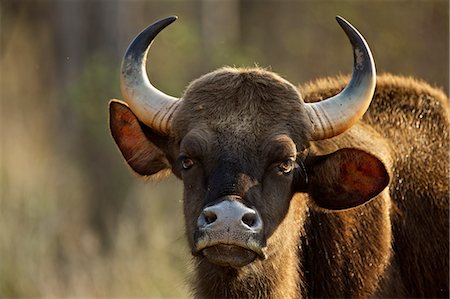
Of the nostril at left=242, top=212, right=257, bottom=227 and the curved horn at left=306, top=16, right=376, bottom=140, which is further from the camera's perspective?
the curved horn at left=306, top=16, right=376, bottom=140

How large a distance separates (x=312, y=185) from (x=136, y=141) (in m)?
1.25

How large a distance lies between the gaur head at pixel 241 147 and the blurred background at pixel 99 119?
81 cm

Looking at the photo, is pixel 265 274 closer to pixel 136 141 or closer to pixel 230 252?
pixel 230 252

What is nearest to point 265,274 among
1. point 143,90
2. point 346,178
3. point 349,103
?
point 346,178

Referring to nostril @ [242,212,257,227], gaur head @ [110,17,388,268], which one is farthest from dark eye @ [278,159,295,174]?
nostril @ [242,212,257,227]

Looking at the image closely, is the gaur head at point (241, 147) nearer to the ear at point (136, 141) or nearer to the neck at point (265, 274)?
the ear at point (136, 141)

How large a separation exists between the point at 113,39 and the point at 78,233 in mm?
4710

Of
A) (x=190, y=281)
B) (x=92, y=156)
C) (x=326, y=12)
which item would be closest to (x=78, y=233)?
(x=92, y=156)

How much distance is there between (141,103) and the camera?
7.50 metres

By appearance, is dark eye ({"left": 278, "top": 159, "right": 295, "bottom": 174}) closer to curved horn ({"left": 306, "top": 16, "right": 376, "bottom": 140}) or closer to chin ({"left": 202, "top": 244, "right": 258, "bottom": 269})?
curved horn ({"left": 306, "top": 16, "right": 376, "bottom": 140})

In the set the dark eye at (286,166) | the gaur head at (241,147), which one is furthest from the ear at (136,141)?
the dark eye at (286,166)

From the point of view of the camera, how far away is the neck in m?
7.14

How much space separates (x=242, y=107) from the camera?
7066mm

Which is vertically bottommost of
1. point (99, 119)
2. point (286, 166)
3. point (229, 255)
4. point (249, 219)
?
point (229, 255)
